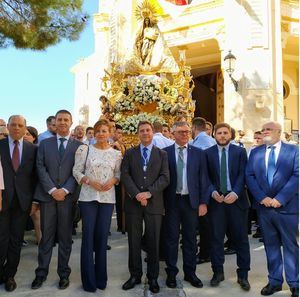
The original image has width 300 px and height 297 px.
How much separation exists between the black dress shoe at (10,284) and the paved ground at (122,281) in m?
0.04

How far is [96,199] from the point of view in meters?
3.75

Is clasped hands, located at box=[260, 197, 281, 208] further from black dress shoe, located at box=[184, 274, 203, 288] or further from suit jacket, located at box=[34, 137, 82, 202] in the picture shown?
suit jacket, located at box=[34, 137, 82, 202]

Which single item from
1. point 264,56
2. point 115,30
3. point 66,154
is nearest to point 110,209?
point 66,154

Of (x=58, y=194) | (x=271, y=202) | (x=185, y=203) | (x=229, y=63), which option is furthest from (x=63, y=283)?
(x=229, y=63)

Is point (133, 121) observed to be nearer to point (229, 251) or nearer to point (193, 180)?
point (229, 251)

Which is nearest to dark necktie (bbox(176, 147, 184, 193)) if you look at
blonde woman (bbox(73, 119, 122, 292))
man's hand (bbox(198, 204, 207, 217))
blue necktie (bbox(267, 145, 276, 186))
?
man's hand (bbox(198, 204, 207, 217))

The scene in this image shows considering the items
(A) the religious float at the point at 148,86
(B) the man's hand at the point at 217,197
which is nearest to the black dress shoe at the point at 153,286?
(B) the man's hand at the point at 217,197

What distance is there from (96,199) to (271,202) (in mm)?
1841

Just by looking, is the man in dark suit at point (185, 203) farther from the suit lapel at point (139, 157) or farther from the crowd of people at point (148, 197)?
the suit lapel at point (139, 157)

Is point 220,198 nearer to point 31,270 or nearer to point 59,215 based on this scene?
point 59,215

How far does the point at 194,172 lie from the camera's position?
3963 mm

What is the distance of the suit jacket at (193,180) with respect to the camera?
3.92m

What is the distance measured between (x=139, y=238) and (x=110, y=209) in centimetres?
46

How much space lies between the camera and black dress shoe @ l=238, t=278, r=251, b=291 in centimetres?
375
